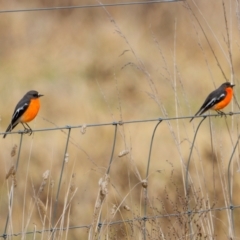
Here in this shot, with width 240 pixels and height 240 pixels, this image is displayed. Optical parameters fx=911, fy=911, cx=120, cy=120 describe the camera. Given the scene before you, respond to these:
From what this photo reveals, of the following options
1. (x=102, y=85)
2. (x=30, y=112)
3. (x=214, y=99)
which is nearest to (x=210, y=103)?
(x=214, y=99)

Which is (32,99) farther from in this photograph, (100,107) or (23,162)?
(100,107)

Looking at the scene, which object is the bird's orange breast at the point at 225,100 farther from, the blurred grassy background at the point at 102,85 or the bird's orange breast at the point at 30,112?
the blurred grassy background at the point at 102,85

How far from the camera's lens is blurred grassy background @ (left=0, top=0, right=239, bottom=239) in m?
9.25

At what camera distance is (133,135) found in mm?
10844

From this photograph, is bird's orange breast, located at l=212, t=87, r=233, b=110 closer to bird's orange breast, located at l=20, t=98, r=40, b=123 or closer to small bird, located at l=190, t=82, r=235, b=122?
small bird, located at l=190, t=82, r=235, b=122

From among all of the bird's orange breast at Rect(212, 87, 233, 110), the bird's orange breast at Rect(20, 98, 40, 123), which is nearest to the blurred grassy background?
the bird's orange breast at Rect(212, 87, 233, 110)

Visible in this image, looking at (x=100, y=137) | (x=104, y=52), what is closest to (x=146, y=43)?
(x=104, y=52)

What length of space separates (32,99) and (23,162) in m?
3.95

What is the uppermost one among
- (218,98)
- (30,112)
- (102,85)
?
(102,85)

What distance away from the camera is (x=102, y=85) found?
44.4 feet

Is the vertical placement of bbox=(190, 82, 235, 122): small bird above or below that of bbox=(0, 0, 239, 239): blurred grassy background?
below

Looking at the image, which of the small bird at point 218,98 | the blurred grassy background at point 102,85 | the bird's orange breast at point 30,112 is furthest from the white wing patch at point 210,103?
the blurred grassy background at point 102,85

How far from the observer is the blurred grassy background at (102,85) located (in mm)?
9250

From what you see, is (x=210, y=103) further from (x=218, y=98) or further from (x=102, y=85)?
(x=102, y=85)
